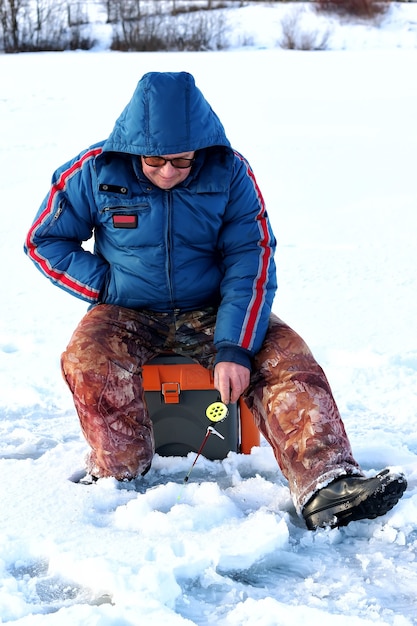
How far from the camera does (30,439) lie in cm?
236

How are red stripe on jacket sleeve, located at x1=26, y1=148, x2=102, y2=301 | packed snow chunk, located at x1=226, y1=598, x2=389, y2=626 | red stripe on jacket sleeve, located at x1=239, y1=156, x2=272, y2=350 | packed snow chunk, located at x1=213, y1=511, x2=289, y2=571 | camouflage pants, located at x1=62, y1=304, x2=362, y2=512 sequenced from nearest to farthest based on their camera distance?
packed snow chunk, located at x1=226, y1=598, x2=389, y2=626 < packed snow chunk, located at x1=213, y1=511, x2=289, y2=571 < camouflage pants, located at x1=62, y1=304, x2=362, y2=512 < red stripe on jacket sleeve, located at x1=239, y1=156, x2=272, y2=350 < red stripe on jacket sleeve, located at x1=26, y1=148, x2=102, y2=301

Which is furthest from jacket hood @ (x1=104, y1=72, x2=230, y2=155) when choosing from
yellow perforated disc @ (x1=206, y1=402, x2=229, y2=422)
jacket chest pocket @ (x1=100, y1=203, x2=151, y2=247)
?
yellow perforated disc @ (x1=206, y1=402, x2=229, y2=422)

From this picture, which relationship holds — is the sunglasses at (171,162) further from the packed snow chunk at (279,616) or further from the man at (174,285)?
the packed snow chunk at (279,616)

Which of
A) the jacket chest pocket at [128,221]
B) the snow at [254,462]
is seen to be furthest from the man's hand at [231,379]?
the jacket chest pocket at [128,221]

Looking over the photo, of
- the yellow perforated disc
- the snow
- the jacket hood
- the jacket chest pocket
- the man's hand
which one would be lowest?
the snow

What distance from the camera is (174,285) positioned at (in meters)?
2.15

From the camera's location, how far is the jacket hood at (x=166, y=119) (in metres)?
1.95

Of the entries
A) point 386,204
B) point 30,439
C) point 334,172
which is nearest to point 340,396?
point 30,439

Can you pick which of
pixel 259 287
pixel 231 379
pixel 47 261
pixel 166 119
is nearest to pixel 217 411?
pixel 231 379

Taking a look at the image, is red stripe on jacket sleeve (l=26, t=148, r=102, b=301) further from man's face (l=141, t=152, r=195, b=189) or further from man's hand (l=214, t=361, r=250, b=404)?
man's hand (l=214, t=361, r=250, b=404)

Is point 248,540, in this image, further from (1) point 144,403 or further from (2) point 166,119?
(2) point 166,119

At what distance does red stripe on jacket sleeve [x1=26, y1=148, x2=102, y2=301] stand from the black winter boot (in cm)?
82

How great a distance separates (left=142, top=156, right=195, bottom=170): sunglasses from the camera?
200 centimetres

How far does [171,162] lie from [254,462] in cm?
82
